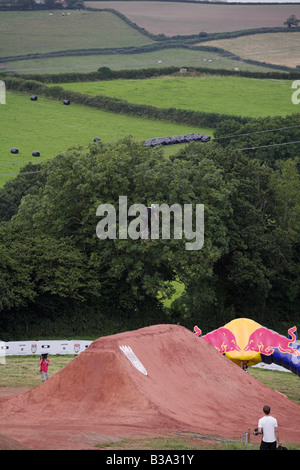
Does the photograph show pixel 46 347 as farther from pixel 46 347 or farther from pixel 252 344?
pixel 252 344

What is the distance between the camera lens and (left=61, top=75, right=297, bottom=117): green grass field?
116625mm

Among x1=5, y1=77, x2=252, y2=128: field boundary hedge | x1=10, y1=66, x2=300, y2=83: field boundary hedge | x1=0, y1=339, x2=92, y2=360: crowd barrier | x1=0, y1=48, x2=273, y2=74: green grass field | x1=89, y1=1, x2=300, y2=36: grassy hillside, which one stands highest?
x1=89, y1=1, x2=300, y2=36: grassy hillside

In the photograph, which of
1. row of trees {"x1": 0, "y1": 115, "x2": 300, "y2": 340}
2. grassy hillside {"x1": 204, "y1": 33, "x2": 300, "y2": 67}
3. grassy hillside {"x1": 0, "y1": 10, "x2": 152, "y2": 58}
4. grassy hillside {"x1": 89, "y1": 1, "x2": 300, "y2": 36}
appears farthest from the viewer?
grassy hillside {"x1": 89, "y1": 1, "x2": 300, "y2": 36}

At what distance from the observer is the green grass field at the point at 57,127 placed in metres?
101

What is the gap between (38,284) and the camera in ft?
167

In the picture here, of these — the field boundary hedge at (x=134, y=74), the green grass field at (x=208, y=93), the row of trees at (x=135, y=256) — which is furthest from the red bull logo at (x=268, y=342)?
the field boundary hedge at (x=134, y=74)

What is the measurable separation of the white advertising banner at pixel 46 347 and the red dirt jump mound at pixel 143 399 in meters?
14.4

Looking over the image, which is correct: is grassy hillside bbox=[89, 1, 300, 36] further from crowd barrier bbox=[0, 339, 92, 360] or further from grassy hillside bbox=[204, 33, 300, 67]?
crowd barrier bbox=[0, 339, 92, 360]

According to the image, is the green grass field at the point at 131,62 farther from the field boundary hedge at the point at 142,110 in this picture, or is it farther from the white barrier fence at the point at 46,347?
the white barrier fence at the point at 46,347

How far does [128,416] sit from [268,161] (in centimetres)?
7754

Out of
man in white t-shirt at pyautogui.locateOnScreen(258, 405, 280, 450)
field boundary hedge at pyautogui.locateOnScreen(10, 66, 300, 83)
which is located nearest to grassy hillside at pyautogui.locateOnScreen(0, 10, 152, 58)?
field boundary hedge at pyautogui.locateOnScreen(10, 66, 300, 83)

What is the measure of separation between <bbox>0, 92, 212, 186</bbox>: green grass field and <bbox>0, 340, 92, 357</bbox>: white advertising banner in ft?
170

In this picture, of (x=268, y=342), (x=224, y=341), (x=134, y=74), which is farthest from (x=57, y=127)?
(x=268, y=342)
